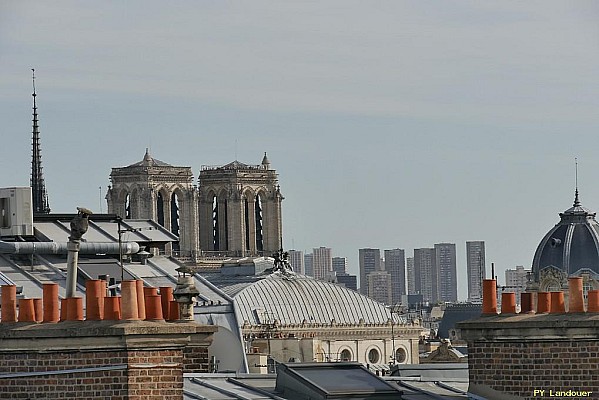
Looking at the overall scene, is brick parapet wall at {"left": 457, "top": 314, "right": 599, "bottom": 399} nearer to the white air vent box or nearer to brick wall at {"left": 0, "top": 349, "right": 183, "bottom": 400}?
brick wall at {"left": 0, "top": 349, "right": 183, "bottom": 400}

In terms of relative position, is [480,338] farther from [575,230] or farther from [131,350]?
[575,230]

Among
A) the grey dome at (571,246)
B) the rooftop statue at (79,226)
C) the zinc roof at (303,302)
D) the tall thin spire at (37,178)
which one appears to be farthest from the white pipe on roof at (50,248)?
the zinc roof at (303,302)

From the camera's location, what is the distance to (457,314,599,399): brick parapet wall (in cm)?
2342

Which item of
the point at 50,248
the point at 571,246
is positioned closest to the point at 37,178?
the point at 571,246

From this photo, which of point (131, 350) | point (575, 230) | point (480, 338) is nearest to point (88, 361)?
point (131, 350)

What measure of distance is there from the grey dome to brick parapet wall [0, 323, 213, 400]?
126m

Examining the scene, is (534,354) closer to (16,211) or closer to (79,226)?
(79,226)

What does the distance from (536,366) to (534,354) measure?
120mm

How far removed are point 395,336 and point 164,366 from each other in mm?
160641

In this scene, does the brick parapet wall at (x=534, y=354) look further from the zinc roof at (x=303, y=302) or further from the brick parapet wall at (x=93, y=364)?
the zinc roof at (x=303, y=302)

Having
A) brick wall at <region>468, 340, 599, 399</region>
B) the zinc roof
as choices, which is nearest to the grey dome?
the zinc roof

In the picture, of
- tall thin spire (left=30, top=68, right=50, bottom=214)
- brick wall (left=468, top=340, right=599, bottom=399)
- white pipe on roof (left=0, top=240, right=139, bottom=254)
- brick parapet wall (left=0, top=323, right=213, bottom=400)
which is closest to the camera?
brick parapet wall (left=0, top=323, right=213, bottom=400)

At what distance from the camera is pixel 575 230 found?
154 m

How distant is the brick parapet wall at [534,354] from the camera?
23422 millimetres
